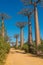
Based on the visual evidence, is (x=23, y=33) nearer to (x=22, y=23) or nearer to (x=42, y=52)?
(x=22, y=23)

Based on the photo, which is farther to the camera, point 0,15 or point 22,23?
point 22,23

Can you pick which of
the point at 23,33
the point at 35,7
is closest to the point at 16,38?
the point at 23,33

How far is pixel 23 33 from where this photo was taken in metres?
52.9

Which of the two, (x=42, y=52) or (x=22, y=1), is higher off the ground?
(x=22, y=1)

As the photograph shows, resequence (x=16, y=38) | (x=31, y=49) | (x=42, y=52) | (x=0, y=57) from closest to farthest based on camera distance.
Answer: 1. (x=0, y=57)
2. (x=42, y=52)
3. (x=31, y=49)
4. (x=16, y=38)

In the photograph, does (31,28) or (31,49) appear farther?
(31,28)

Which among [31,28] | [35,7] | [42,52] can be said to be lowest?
[42,52]

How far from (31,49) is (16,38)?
3927 centimetres

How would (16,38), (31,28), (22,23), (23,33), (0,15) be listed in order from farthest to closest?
(16,38), (23,33), (22,23), (0,15), (31,28)

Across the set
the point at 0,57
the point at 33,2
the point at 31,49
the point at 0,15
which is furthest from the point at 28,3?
the point at 0,57

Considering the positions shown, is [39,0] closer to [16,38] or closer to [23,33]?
[23,33]

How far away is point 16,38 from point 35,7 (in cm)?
4146

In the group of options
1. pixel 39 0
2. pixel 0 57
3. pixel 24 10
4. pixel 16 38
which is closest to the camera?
pixel 0 57

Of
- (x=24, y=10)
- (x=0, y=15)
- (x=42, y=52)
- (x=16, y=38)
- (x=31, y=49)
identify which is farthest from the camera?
(x=16, y=38)
